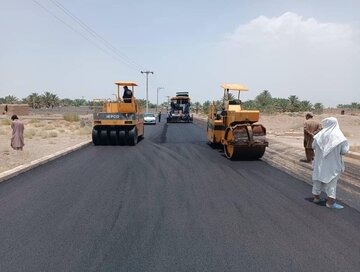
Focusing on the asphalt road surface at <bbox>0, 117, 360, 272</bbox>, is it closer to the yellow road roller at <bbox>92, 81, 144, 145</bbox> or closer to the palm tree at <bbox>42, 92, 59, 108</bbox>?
the yellow road roller at <bbox>92, 81, 144, 145</bbox>

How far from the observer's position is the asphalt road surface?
4859 mm

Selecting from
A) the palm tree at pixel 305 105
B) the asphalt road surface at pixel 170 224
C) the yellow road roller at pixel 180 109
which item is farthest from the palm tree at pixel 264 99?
the asphalt road surface at pixel 170 224

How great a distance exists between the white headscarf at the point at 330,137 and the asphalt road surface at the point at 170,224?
1210mm

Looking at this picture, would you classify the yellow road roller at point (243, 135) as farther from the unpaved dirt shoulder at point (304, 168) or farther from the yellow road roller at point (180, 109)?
the yellow road roller at point (180, 109)

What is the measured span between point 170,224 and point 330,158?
3.51 m

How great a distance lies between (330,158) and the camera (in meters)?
7.45

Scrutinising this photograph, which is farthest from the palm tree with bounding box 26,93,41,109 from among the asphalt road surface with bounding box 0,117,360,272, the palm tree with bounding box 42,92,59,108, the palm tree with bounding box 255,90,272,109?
the asphalt road surface with bounding box 0,117,360,272

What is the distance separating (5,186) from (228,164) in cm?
718

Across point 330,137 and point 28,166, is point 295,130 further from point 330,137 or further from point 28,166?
point 330,137

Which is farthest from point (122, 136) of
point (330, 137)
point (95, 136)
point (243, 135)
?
point (330, 137)

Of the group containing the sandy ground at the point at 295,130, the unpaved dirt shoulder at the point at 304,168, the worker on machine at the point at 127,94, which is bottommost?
the sandy ground at the point at 295,130

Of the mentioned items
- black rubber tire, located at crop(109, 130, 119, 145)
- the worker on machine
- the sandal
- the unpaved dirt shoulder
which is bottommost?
the unpaved dirt shoulder

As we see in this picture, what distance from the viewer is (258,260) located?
4883mm

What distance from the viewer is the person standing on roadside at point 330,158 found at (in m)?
7.36
